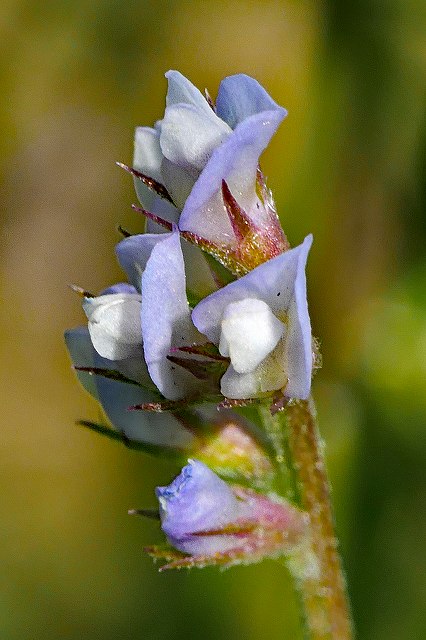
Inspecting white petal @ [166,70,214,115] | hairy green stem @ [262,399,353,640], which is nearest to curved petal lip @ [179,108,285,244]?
white petal @ [166,70,214,115]

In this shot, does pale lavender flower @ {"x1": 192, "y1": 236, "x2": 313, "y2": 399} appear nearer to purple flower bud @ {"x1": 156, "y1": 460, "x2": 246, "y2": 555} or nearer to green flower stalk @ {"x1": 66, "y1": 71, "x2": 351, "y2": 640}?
green flower stalk @ {"x1": 66, "y1": 71, "x2": 351, "y2": 640}

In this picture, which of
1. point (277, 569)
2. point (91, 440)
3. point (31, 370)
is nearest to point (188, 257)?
point (277, 569)

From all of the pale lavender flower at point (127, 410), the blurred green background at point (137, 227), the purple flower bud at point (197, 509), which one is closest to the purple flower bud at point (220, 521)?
the purple flower bud at point (197, 509)

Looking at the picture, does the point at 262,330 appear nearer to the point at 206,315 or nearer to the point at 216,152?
the point at 206,315

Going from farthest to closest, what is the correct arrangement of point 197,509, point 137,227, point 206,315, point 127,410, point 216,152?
point 137,227 → point 127,410 → point 197,509 → point 206,315 → point 216,152

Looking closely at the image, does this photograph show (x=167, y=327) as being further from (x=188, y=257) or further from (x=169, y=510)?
(x=169, y=510)

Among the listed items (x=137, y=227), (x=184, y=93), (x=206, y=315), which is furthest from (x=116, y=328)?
(x=137, y=227)
